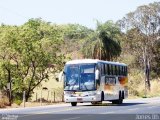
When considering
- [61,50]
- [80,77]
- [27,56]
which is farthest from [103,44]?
[80,77]

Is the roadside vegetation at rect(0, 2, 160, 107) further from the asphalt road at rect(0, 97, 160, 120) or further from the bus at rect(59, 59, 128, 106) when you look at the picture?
the asphalt road at rect(0, 97, 160, 120)

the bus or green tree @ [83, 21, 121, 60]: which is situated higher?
green tree @ [83, 21, 121, 60]

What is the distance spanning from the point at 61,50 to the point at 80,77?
76.6 ft

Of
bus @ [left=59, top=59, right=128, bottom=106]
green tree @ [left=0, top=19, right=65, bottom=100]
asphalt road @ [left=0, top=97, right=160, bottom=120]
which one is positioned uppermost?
green tree @ [left=0, top=19, right=65, bottom=100]

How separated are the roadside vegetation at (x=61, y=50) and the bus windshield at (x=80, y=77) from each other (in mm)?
5386

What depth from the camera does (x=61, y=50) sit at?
58.2 meters

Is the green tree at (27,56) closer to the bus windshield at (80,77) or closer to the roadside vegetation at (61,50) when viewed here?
the roadside vegetation at (61,50)

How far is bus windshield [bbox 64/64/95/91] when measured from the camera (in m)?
35.0

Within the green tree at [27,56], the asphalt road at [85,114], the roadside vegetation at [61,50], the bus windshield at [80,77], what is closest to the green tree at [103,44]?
the roadside vegetation at [61,50]

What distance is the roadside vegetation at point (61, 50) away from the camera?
4734cm

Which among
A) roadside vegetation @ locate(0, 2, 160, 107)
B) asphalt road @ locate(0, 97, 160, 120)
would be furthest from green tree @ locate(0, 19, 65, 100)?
asphalt road @ locate(0, 97, 160, 120)

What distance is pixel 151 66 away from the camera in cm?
7962

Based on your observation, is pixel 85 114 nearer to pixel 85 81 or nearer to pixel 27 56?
pixel 85 81

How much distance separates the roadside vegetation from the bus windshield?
5386 millimetres
